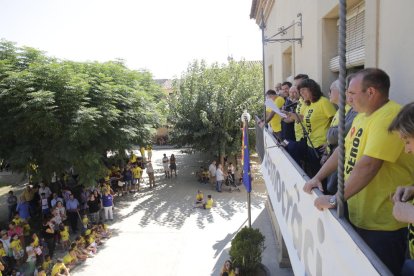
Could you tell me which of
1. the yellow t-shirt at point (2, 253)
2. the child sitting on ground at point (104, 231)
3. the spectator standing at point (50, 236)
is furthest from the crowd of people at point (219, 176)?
the yellow t-shirt at point (2, 253)

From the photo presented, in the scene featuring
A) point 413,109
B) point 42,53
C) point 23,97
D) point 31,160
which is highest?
point 42,53

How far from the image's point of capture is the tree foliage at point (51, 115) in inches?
441

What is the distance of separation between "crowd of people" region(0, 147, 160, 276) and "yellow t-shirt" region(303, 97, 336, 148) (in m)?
7.76

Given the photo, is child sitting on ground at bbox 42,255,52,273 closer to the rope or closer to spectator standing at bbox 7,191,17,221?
→ spectator standing at bbox 7,191,17,221

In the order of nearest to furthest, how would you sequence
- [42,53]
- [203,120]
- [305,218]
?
1. [305,218]
2. [42,53]
3. [203,120]

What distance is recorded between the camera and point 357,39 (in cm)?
486

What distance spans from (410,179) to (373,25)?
2197mm

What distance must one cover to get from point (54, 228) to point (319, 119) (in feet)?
33.2

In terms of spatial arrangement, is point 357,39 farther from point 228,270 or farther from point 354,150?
point 228,270

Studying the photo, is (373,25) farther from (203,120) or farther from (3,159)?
(203,120)

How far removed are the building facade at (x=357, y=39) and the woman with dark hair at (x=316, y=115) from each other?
0.61 metres

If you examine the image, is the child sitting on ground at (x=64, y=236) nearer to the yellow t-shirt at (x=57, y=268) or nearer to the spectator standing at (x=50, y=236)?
the spectator standing at (x=50, y=236)

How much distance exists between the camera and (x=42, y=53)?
518 inches

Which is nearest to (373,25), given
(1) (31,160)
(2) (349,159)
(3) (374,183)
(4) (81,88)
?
(2) (349,159)
